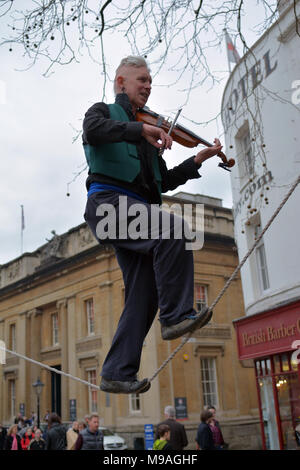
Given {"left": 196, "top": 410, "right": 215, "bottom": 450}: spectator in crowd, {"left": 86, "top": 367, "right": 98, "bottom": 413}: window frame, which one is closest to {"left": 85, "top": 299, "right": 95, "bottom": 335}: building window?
{"left": 86, "top": 367, "right": 98, "bottom": 413}: window frame

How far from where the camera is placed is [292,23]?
1257cm

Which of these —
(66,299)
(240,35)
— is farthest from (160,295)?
(66,299)

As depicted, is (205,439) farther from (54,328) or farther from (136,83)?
(54,328)

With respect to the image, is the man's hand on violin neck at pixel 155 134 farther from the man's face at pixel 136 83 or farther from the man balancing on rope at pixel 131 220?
the man's face at pixel 136 83

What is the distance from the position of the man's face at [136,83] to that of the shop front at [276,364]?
35.3 feet

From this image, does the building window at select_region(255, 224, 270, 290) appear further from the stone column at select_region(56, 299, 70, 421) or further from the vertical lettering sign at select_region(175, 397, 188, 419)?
the stone column at select_region(56, 299, 70, 421)

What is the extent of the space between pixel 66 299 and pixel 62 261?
6.64 feet

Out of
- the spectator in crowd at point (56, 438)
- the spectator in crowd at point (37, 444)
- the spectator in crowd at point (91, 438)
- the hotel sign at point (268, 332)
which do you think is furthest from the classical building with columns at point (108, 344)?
the spectator in crowd at point (91, 438)

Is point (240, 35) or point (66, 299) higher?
point (66, 299)

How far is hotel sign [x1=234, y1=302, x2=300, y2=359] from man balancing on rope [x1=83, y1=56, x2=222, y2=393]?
10.6 m

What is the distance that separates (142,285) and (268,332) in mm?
12191

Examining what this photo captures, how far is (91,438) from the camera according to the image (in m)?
8.73

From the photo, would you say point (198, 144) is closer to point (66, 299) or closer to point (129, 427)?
point (129, 427)

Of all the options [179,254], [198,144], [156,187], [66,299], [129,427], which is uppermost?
[66,299]
